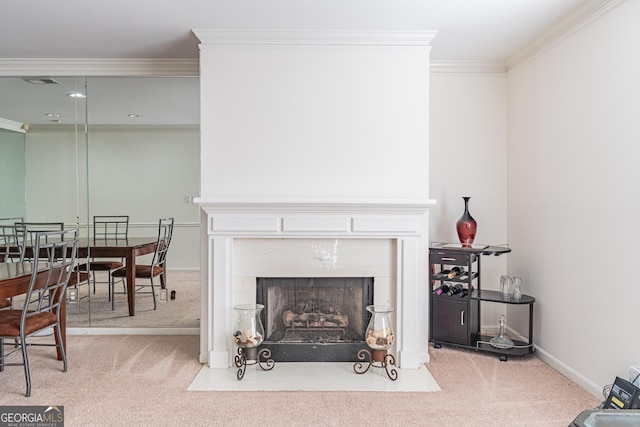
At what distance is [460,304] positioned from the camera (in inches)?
147

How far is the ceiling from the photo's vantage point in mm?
2973

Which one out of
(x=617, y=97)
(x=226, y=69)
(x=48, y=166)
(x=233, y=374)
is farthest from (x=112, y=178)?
(x=617, y=97)

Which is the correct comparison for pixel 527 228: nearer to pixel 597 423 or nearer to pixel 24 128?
pixel 597 423

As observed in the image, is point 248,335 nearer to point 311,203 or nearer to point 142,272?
point 311,203

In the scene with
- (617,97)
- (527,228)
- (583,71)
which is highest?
(583,71)

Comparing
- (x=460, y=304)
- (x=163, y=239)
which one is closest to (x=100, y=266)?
(x=163, y=239)

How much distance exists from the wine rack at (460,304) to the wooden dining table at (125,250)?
2557 mm

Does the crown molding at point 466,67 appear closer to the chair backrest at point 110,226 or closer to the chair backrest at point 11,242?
the chair backrest at point 110,226

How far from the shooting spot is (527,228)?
12.6 feet

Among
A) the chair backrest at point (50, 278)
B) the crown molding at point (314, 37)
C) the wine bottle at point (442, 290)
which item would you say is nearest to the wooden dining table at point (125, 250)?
the chair backrest at point (50, 278)

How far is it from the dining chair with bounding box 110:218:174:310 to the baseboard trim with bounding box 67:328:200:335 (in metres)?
0.21

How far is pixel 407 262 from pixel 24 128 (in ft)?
12.1

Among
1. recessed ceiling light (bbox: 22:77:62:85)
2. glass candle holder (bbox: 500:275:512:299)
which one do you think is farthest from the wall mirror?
glass candle holder (bbox: 500:275:512:299)

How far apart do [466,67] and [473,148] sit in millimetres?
720
